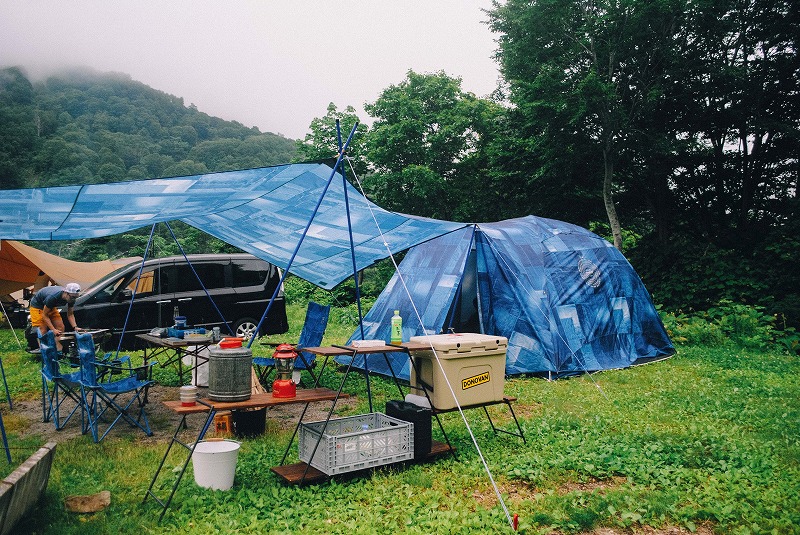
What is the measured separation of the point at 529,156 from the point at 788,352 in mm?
8887

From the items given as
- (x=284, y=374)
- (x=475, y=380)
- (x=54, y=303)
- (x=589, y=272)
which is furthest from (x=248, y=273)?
(x=475, y=380)

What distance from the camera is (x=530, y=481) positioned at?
4.21 metres

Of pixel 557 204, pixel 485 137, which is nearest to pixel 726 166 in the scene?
pixel 557 204

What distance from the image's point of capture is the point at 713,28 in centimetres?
1223

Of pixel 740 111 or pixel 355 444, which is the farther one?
pixel 740 111

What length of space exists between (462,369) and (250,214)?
3304 millimetres

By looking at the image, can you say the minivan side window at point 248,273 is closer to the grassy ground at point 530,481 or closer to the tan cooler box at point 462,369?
the grassy ground at point 530,481

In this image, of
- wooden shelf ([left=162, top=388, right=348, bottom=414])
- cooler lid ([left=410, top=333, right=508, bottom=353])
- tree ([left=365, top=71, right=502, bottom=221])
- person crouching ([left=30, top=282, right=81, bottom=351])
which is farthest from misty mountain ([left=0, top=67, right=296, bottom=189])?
wooden shelf ([left=162, top=388, right=348, bottom=414])

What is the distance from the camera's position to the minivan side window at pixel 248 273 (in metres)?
10.9

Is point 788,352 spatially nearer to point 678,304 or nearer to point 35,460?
point 678,304

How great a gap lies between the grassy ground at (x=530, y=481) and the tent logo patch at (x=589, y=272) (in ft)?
8.42

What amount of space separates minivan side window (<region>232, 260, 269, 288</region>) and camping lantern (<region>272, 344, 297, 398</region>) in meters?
6.92

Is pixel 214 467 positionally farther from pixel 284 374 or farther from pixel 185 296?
pixel 185 296

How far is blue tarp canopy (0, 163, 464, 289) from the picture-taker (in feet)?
16.4
